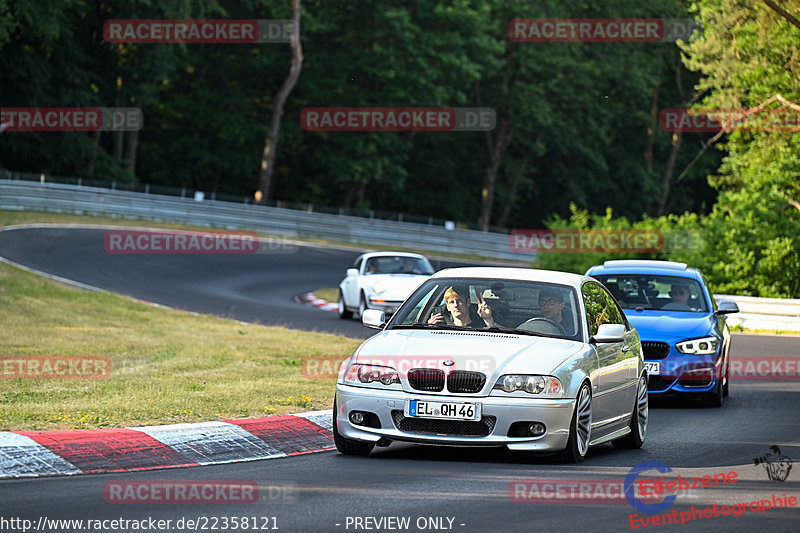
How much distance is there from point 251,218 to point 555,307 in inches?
1592

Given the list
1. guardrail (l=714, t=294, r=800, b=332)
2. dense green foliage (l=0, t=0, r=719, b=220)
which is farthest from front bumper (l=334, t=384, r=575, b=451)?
dense green foliage (l=0, t=0, r=719, b=220)

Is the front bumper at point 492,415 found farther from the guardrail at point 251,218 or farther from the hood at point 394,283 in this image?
the guardrail at point 251,218

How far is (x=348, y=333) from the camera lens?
73.5ft

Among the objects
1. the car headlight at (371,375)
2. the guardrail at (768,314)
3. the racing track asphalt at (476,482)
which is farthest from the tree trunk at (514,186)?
the car headlight at (371,375)

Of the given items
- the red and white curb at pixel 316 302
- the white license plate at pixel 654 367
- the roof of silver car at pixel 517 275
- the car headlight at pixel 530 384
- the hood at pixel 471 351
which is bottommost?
the red and white curb at pixel 316 302

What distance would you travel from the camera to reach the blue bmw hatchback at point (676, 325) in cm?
1387

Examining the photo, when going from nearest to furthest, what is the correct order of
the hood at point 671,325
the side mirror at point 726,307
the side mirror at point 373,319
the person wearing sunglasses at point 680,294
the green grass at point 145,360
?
the side mirror at point 373,319, the green grass at point 145,360, the hood at point 671,325, the side mirror at point 726,307, the person wearing sunglasses at point 680,294

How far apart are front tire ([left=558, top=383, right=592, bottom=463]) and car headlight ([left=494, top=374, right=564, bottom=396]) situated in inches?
10.7

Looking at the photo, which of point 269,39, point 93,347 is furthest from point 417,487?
point 269,39

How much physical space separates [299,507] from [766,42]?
38.5 m

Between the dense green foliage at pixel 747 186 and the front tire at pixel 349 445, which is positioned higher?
the dense green foliage at pixel 747 186

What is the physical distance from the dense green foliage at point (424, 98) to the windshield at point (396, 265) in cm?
1579

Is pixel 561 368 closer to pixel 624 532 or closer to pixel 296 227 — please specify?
pixel 624 532

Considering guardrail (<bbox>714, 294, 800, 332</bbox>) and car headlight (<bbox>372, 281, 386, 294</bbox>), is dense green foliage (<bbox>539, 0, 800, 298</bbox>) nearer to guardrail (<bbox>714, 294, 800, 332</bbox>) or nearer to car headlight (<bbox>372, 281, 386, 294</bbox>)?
guardrail (<bbox>714, 294, 800, 332</bbox>)
